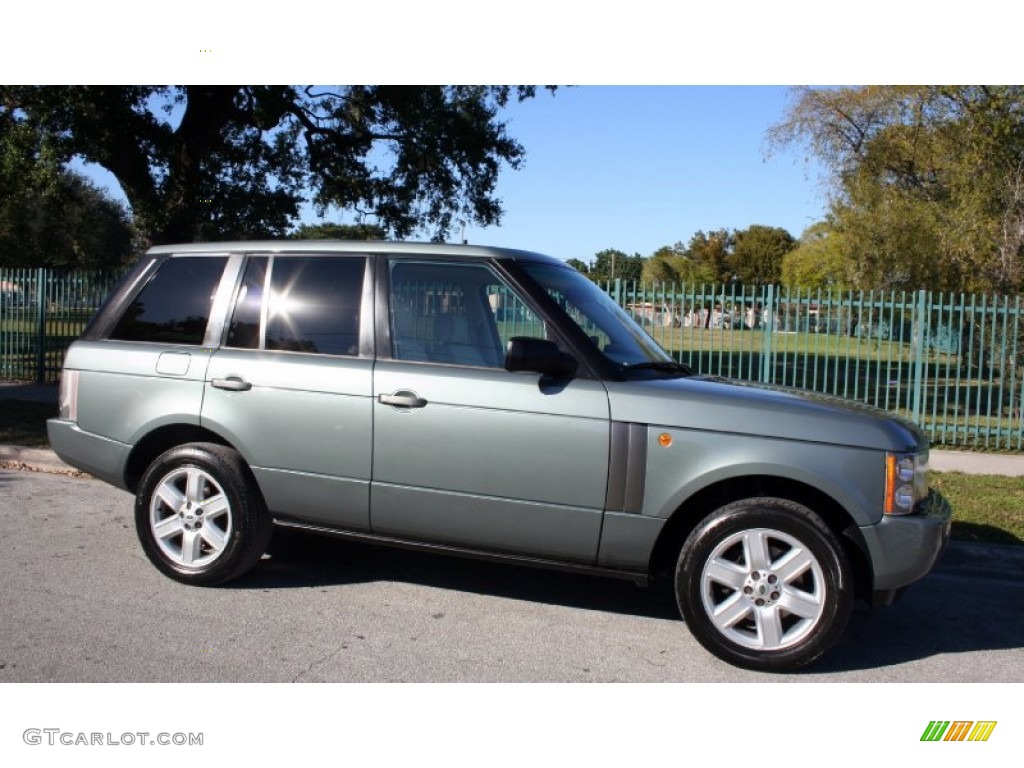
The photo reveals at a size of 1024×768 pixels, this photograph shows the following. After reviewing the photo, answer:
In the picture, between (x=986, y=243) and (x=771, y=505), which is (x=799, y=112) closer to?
(x=986, y=243)

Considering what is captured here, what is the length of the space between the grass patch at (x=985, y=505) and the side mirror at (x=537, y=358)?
3.53 m

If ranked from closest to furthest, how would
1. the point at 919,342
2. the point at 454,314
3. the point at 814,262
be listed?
the point at 454,314 < the point at 919,342 < the point at 814,262

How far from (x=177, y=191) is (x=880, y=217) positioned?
1689 cm

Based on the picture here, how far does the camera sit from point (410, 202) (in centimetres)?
1920

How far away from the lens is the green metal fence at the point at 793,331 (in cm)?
1201

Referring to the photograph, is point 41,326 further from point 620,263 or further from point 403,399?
point 620,263

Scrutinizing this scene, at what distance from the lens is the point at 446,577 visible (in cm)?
572

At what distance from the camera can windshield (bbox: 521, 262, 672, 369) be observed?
4.92 meters

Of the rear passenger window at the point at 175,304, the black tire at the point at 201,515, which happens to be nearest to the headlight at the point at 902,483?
the black tire at the point at 201,515

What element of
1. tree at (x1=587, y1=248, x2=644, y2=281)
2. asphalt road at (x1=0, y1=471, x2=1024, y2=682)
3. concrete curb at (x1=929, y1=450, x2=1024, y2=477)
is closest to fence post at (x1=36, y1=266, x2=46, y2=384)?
asphalt road at (x1=0, y1=471, x2=1024, y2=682)

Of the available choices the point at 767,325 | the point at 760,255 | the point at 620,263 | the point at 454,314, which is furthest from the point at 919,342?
the point at 760,255

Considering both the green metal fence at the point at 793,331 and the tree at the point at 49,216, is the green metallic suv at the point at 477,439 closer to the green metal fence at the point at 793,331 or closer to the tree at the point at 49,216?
the green metal fence at the point at 793,331
